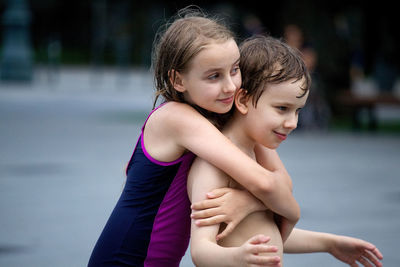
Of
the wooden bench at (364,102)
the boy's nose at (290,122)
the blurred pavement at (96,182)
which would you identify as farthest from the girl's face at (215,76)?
the wooden bench at (364,102)

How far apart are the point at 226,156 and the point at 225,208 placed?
0.19 m

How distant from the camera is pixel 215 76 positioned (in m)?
2.52

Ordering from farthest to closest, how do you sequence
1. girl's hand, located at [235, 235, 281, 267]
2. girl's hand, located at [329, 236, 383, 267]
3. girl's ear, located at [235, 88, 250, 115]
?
girl's hand, located at [329, 236, 383, 267] → girl's ear, located at [235, 88, 250, 115] → girl's hand, located at [235, 235, 281, 267]

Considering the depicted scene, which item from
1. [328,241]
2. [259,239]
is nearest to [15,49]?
[328,241]

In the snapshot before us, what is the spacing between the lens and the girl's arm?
8.11 feet

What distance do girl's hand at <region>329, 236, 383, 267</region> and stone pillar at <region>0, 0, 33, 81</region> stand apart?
1821 centimetres

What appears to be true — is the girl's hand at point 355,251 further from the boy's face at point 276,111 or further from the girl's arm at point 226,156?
the boy's face at point 276,111

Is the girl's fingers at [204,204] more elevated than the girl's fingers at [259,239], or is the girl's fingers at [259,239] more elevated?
the girl's fingers at [204,204]

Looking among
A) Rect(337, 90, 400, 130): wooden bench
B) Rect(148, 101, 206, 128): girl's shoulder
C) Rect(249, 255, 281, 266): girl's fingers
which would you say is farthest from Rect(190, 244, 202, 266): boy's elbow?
Rect(337, 90, 400, 130): wooden bench

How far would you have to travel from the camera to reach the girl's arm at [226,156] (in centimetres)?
247

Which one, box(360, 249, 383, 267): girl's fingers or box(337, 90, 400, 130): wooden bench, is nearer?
box(360, 249, 383, 267): girl's fingers

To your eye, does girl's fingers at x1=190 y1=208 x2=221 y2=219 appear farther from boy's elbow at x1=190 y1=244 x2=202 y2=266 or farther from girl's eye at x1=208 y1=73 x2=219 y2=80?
girl's eye at x1=208 y1=73 x2=219 y2=80

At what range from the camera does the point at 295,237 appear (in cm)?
290

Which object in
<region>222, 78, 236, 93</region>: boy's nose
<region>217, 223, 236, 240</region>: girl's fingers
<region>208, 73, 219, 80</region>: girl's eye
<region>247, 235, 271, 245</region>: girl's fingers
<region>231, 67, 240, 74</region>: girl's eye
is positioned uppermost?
<region>231, 67, 240, 74</region>: girl's eye
